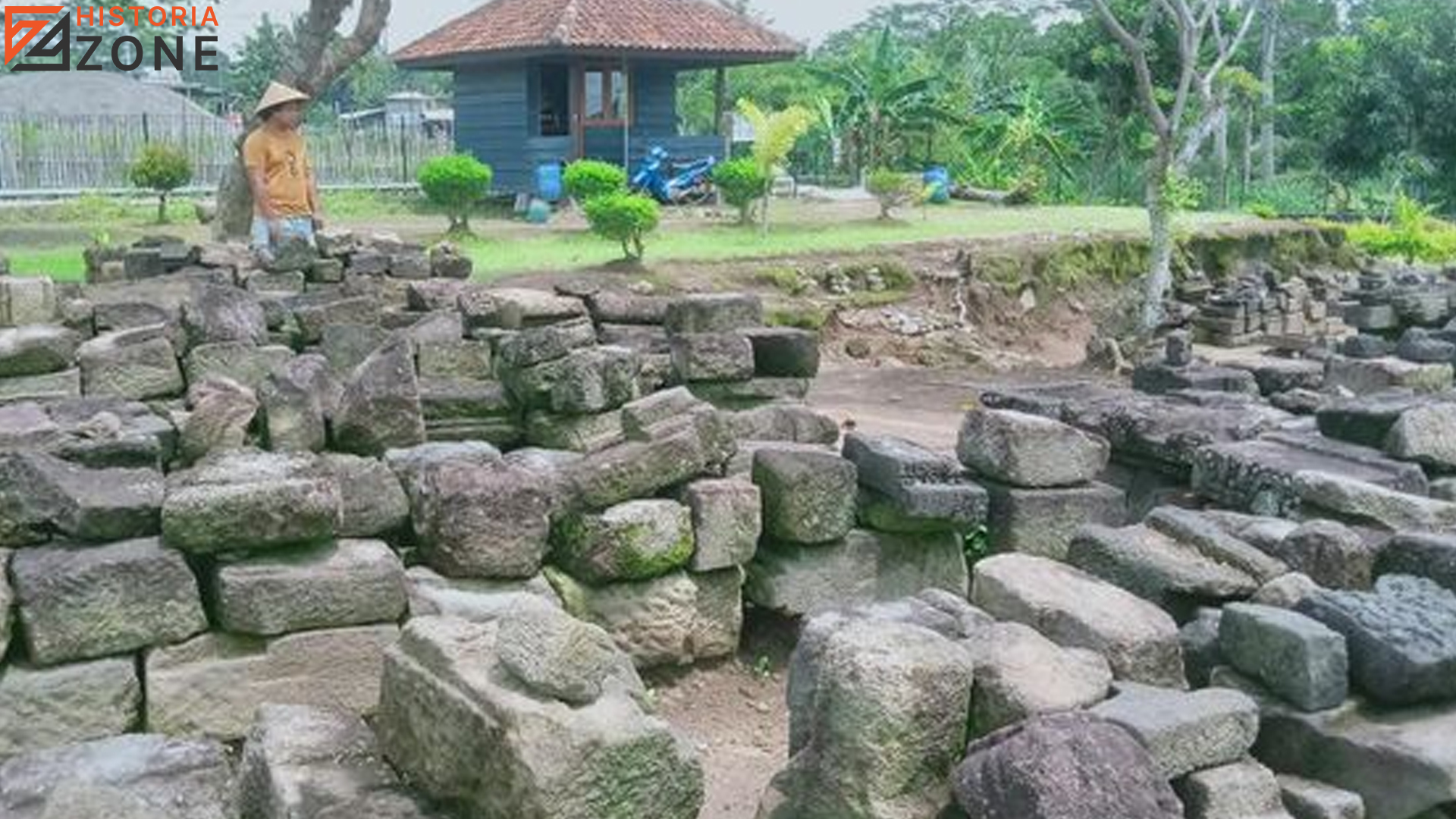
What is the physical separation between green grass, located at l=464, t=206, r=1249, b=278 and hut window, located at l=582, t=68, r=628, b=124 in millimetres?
5102

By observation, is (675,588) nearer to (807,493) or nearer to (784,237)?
(807,493)

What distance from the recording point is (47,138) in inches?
912

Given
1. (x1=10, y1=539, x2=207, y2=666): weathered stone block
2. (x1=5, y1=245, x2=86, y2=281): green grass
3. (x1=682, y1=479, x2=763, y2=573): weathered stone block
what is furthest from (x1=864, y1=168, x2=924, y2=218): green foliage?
(x1=10, y1=539, x2=207, y2=666): weathered stone block

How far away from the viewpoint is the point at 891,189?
19438 mm

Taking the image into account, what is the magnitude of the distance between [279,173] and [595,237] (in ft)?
21.3

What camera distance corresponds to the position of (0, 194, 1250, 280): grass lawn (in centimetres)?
1522

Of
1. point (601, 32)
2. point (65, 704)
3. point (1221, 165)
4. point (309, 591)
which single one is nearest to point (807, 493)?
point (309, 591)

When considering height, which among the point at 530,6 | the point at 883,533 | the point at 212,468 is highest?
the point at 530,6

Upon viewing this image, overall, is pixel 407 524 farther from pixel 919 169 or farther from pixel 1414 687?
pixel 919 169

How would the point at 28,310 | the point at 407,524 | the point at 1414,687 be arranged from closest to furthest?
the point at 1414,687
the point at 407,524
the point at 28,310

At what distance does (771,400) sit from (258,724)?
3936 millimetres

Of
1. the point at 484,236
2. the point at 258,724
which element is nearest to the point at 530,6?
the point at 484,236

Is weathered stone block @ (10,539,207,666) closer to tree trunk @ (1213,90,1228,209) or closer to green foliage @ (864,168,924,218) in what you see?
green foliage @ (864,168,924,218)

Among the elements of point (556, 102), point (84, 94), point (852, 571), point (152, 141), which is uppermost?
point (84, 94)
